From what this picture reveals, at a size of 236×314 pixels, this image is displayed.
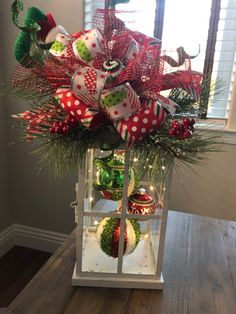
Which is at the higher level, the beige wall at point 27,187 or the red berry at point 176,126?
the red berry at point 176,126

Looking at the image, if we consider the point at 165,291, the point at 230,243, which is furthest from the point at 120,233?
the point at 230,243

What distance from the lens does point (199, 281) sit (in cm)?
79

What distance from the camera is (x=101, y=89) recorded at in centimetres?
53

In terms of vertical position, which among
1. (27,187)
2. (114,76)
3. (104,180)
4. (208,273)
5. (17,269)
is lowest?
(17,269)

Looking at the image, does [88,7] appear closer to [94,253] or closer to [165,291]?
[94,253]

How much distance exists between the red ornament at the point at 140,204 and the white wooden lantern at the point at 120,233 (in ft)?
0.04

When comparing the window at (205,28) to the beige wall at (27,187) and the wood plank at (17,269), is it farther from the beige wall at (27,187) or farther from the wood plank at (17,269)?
the wood plank at (17,269)

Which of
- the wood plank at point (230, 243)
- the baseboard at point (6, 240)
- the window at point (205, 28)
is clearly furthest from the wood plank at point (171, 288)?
the baseboard at point (6, 240)

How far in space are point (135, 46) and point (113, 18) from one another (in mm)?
80

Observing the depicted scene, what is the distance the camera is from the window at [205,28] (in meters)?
1.37

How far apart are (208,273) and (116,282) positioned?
28cm

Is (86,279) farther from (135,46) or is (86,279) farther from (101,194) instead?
(135,46)

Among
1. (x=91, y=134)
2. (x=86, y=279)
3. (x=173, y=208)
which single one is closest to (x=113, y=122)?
(x=91, y=134)

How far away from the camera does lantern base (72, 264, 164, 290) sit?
0.74 metres
